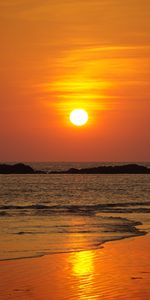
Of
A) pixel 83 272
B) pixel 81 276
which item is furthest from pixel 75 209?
pixel 81 276

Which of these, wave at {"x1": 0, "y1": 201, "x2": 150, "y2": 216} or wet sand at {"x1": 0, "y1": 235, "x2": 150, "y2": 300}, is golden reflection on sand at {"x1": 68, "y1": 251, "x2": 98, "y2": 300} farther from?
wave at {"x1": 0, "y1": 201, "x2": 150, "y2": 216}

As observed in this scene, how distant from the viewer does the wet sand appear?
14258 mm

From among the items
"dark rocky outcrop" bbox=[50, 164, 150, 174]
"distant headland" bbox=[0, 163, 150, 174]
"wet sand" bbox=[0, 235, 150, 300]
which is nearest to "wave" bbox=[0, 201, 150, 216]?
"wet sand" bbox=[0, 235, 150, 300]

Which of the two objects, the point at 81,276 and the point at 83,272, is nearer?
the point at 81,276

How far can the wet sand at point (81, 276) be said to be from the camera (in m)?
14.3

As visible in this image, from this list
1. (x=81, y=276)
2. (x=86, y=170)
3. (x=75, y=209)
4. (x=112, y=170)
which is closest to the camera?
(x=81, y=276)

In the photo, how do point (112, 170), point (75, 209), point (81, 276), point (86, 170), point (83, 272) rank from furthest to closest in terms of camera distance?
point (112, 170) < point (86, 170) < point (75, 209) < point (83, 272) < point (81, 276)

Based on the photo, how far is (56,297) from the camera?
46.0 feet

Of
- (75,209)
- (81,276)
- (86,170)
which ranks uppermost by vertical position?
(86,170)

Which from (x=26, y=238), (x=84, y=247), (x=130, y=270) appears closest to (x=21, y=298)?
(x=130, y=270)

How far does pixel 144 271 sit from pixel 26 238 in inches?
336

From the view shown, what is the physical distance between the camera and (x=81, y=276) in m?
16.3

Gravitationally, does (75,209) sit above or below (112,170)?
below

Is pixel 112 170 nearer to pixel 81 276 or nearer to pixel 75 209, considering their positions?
pixel 75 209
